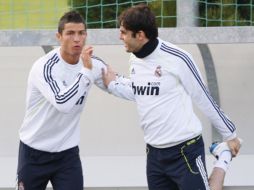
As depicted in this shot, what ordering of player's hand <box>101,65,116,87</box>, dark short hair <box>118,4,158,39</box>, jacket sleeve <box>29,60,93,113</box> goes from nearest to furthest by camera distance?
dark short hair <box>118,4,158,39</box>, jacket sleeve <box>29,60,93,113</box>, player's hand <box>101,65,116,87</box>

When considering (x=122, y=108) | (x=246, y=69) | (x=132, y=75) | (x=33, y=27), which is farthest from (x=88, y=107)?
(x=132, y=75)

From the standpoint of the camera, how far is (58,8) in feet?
27.8

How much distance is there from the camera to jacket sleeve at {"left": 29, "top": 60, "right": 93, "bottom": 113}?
15.2 ft

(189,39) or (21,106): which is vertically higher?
(189,39)

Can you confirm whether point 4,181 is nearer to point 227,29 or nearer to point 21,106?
point 21,106

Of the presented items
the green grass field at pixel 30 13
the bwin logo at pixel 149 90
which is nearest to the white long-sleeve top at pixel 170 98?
the bwin logo at pixel 149 90

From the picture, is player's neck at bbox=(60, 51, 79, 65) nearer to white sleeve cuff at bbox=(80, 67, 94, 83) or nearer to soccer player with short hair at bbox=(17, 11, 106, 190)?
soccer player with short hair at bbox=(17, 11, 106, 190)

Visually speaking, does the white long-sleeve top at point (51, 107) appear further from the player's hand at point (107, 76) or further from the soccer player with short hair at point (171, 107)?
the soccer player with short hair at point (171, 107)

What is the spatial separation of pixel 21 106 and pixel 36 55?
62 centimetres

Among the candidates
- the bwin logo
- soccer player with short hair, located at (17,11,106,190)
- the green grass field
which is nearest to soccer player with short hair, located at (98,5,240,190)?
the bwin logo

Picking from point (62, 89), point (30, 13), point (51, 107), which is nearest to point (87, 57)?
point (62, 89)

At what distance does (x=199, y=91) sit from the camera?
4469 millimetres

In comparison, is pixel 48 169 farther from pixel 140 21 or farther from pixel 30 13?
pixel 30 13

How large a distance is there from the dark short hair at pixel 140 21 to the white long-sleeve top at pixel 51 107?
18.6 inches
